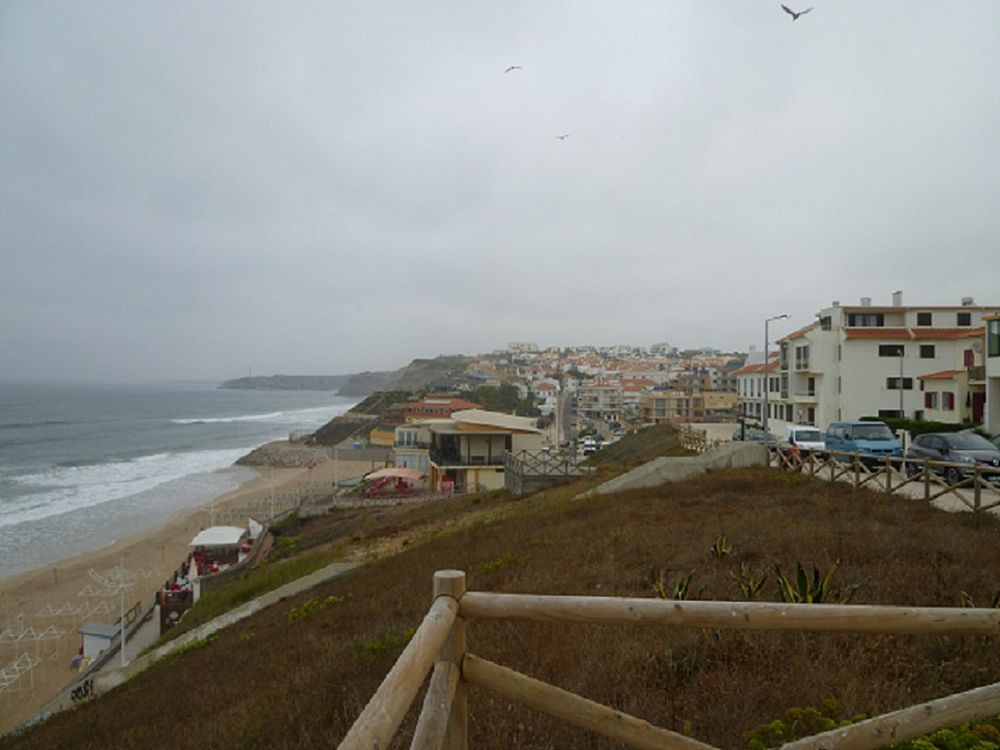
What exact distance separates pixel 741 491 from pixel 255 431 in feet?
325

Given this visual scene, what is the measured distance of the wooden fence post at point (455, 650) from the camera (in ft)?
7.87

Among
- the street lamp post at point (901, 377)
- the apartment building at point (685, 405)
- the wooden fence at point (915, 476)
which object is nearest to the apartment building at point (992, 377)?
the street lamp post at point (901, 377)

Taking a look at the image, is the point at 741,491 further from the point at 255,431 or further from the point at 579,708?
the point at 255,431

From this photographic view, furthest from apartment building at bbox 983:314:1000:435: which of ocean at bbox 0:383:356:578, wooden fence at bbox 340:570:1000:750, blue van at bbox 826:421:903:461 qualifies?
ocean at bbox 0:383:356:578

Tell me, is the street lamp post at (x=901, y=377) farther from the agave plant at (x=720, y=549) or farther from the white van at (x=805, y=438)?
the agave plant at (x=720, y=549)

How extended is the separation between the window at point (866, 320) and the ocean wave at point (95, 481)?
4915 centimetres

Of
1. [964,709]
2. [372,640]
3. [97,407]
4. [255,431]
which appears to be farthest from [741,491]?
[97,407]

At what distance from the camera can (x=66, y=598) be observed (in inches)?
981

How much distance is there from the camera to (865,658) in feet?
14.0

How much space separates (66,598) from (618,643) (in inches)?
1105

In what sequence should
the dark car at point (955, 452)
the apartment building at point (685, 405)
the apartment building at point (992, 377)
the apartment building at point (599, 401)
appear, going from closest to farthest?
1. the dark car at point (955, 452)
2. the apartment building at point (992, 377)
3. the apartment building at point (685, 405)
4. the apartment building at point (599, 401)

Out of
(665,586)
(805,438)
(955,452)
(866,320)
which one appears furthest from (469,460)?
(866,320)

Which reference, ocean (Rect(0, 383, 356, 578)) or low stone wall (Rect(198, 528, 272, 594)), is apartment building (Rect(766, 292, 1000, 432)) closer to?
low stone wall (Rect(198, 528, 272, 594))

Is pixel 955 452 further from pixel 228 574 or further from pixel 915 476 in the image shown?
pixel 228 574
